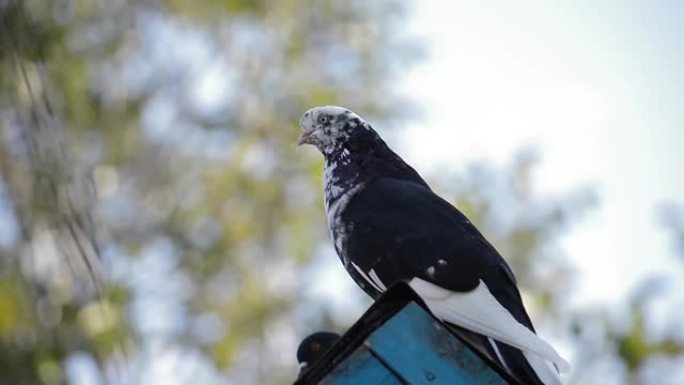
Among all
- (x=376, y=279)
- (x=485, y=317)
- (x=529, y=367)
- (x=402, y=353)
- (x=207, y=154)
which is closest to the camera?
(x=402, y=353)

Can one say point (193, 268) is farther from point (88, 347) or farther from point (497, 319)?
point (497, 319)

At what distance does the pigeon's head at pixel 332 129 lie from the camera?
564 cm

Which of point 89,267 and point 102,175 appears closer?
Answer: point 89,267

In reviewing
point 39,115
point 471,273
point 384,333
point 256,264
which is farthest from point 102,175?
point 384,333

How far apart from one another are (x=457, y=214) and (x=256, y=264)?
32.9 ft

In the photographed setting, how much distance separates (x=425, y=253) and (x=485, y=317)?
1.58 ft

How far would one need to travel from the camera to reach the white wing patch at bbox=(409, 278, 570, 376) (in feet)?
13.4

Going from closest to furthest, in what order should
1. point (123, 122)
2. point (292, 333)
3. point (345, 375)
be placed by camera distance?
point (345, 375), point (292, 333), point (123, 122)

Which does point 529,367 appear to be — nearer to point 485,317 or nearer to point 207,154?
point 485,317

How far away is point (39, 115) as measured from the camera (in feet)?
17.7

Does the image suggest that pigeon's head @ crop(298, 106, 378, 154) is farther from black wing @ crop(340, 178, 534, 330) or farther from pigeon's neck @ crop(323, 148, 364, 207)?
black wing @ crop(340, 178, 534, 330)

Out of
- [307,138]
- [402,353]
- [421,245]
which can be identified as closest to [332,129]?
[307,138]

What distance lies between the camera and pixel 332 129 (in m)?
5.72

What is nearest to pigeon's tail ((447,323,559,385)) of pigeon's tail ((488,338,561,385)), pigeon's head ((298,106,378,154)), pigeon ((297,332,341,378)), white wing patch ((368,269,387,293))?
pigeon's tail ((488,338,561,385))
